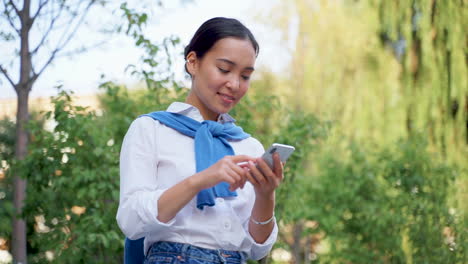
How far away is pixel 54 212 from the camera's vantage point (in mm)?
3947

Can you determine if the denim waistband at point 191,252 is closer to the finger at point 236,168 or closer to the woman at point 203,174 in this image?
the woman at point 203,174

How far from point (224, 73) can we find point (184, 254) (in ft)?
1.61

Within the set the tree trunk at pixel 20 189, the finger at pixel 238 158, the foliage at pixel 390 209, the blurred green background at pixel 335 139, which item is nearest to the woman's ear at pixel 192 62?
the finger at pixel 238 158

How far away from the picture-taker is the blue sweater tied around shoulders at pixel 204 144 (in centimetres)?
162

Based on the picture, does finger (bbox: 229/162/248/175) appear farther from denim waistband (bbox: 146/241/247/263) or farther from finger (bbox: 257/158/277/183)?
denim waistband (bbox: 146/241/247/263)

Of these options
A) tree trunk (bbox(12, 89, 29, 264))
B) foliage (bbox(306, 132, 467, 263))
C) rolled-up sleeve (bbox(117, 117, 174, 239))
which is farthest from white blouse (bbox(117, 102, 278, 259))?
foliage (bbox(306, 132, 467, 263))

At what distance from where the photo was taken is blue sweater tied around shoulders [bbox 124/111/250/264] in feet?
5.33

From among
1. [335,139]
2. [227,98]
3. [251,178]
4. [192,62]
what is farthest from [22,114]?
[335,139]

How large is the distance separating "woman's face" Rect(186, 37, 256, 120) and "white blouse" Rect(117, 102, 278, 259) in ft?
0.46

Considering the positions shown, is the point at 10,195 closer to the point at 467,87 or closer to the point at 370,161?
the point at 370,161

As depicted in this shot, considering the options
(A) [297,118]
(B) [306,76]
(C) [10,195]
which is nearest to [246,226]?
(A) [297,118]

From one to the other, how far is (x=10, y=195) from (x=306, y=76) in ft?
17.0

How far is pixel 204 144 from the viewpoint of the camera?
65.8 inches

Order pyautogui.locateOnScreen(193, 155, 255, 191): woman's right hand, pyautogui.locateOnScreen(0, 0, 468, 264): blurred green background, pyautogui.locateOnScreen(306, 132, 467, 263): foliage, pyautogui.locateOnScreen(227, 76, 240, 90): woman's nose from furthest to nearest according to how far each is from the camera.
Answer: pyautogui.locateOnScreen(306, 132, 467, 263): foliage
pyautogui.locateOnScreen(0, 0, 468, 264): blurred green background
pyautogui.locateOnScreen(227, 76, 240, 90): woman's nose
pyautogui.locateOnScreen(193, 155, 255, 191): woman's right hand
